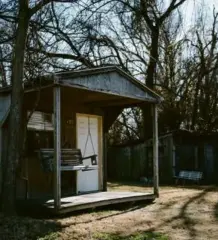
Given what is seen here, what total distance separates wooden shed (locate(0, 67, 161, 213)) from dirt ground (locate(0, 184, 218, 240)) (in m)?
0.45

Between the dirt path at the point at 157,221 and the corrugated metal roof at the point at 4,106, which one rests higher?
the corrugated metal roof at the point at 4,106

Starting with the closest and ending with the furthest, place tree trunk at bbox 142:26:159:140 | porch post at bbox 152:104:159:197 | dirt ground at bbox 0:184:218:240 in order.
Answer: dirt ground at bbox 0:184:218:240, porch post at bbox 152:104:159:197, tree trunk at bbox 142:26:159:140

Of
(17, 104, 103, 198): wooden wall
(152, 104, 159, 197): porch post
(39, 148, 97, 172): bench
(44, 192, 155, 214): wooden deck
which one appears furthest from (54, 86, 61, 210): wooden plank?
(152, 104, 159, 197): porch post

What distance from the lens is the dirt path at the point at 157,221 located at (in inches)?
303

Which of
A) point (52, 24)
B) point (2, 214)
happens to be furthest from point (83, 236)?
point (52, 24)

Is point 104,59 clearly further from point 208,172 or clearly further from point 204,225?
point 204,225

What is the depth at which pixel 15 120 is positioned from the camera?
340 inches

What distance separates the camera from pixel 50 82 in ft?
29.7

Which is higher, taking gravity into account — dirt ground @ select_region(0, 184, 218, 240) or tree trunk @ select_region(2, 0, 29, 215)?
tree trunk @ select_region(2, 0, 29, 215)

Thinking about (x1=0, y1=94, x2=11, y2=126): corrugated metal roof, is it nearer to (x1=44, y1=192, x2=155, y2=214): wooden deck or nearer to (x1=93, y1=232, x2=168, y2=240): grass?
(x1=44, y1=192, x2=155, y2=214): wooden deck

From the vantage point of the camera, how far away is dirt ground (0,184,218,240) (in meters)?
7.59

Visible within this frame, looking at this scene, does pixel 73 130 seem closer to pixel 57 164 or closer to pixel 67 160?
pixel 67 160

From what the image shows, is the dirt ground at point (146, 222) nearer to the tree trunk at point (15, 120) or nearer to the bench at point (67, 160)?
the tree trunk at point (15, 120)

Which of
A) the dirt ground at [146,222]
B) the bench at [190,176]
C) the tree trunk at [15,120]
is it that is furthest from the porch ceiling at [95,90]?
the bench at [190,176]
